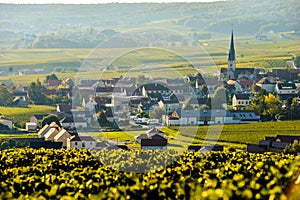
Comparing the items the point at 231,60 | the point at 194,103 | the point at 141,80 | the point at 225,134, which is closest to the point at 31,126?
the point at 225,134

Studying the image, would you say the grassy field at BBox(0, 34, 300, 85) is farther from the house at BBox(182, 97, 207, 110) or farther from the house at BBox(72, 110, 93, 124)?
the house at BBox(72, 110, 93, 124)

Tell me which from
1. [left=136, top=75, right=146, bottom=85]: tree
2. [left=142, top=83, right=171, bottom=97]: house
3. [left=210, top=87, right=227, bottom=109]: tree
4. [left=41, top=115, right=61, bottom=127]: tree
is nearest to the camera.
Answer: [left=41, top=115, right=61, bottom=127]: tree

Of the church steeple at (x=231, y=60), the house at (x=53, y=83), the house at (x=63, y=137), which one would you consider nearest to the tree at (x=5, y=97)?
the house at (x=53, y=83)

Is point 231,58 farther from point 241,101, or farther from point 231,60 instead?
point 241,101

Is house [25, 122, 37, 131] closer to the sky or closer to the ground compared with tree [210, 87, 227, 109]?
closer to the ground

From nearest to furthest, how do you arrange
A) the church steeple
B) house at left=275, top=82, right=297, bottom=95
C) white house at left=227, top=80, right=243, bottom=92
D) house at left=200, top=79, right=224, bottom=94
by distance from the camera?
house at left=275, top=82, right=297, bottom=95 < house at left=200, top=79, right=224, bottom=94 < white house at left=227, top=80, right=243, bottom=92 < the church steeple

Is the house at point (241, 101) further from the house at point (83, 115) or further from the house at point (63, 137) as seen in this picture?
the house at point (63, 137)

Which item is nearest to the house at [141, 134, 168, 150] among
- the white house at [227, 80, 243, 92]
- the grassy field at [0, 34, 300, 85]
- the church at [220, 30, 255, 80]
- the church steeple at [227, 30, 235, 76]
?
the white house at [227, 80, 243, 92]
